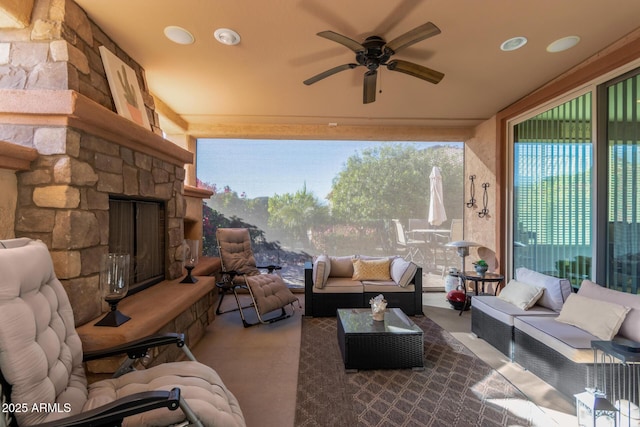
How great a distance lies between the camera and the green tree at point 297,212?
516 cm

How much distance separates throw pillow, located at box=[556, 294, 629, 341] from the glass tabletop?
1.18m

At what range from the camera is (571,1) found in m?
2.09

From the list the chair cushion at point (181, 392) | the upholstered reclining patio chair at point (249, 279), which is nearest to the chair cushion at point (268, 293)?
the upholstered reclining patio chair at point (249, 279)

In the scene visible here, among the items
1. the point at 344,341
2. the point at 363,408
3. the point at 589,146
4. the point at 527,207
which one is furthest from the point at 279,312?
the point at 589,146

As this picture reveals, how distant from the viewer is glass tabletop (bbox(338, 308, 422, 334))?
102 inches

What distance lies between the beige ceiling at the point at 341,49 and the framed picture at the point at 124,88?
22 cm

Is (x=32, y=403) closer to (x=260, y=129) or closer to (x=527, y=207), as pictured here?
(x=260, y=129)

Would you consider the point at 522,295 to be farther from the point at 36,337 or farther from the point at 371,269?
the point at 36,337

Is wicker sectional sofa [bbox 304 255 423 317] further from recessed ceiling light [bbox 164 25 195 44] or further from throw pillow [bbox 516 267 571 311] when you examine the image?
recessed ceiling light [bbox 164 25 195 44]

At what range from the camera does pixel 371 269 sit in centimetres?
419

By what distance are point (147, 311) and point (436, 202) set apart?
4377 millimetres

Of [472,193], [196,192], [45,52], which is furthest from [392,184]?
[45,52]

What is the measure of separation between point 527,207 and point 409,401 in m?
3.07

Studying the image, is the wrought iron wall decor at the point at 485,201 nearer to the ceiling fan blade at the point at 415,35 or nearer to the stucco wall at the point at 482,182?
the stucco wall at the point at 482,182
